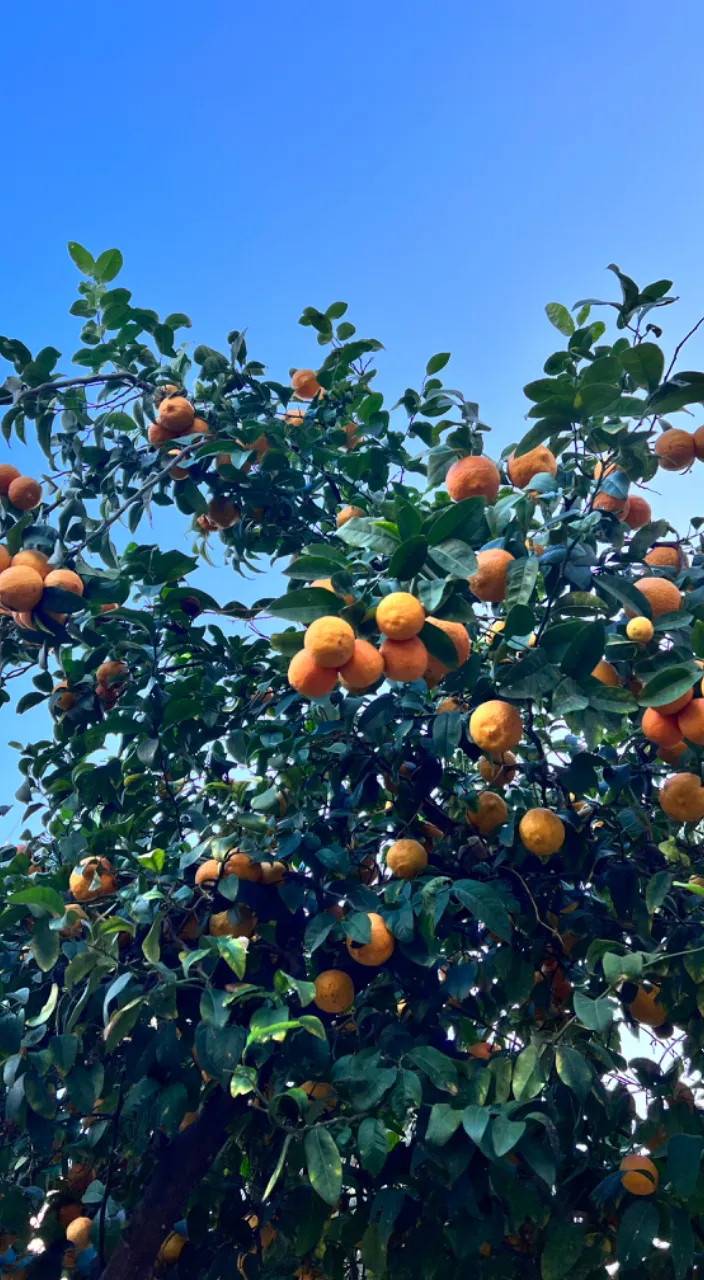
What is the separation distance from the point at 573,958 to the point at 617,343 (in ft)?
4.41

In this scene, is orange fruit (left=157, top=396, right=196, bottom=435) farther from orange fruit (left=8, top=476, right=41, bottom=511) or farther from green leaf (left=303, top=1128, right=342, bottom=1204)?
green leaf (left=303, top=1128, right=342, bottom=1204)

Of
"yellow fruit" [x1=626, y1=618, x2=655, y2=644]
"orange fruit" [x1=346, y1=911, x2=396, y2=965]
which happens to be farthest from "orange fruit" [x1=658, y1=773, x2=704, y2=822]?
"orange fruit" [x1=346, y1=911, x2=396, y2=965]

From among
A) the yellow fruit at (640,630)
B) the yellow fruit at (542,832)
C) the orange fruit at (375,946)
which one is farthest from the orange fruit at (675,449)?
the orange fruit at (375,946)

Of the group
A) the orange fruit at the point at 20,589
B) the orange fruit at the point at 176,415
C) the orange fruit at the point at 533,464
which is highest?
the orange fruit at the point at 176,415

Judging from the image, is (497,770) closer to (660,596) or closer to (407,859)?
(407,859)

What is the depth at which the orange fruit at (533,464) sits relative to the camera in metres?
1.96

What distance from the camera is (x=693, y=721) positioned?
1.58m

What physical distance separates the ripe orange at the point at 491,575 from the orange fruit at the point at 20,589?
0.88 meters

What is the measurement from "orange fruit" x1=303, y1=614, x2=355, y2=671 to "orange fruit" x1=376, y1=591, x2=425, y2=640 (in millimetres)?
53

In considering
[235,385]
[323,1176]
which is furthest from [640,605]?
[235,385]

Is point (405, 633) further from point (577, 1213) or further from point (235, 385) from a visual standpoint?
point (235, 385)

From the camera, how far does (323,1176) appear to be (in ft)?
5.20

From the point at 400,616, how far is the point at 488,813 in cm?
93

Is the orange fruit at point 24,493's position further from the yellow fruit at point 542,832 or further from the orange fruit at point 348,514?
the yellow fruit at point 542,832
